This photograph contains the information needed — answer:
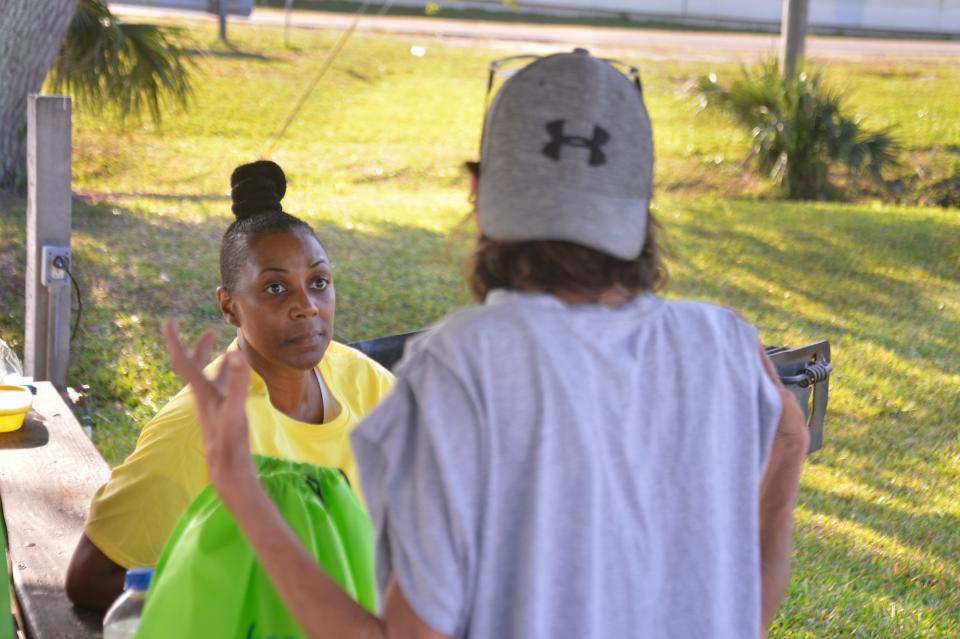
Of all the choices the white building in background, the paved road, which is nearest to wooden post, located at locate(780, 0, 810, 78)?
the paved road

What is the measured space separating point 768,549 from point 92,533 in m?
1.24

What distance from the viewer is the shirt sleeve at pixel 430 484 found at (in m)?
1.27

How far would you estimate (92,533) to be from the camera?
87.2 inches

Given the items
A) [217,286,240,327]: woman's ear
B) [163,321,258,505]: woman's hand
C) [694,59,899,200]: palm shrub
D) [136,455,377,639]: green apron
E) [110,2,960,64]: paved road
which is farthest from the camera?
[110,2,960,64]: paved road

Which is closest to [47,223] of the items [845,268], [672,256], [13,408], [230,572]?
[13,408]

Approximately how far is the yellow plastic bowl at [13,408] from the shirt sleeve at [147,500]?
43.7 inches

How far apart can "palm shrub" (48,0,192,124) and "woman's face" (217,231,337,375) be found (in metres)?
6.61

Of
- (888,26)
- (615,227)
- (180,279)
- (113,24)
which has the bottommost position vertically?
(180,279)

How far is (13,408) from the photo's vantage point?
126 inches

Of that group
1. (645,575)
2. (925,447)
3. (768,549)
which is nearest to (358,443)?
(645,575)

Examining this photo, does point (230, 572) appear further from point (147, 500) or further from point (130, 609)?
point (147, 500)

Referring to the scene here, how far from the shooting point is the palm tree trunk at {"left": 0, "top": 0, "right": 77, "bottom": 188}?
7.25 m

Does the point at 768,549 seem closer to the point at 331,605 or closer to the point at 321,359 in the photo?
the point at 331,605

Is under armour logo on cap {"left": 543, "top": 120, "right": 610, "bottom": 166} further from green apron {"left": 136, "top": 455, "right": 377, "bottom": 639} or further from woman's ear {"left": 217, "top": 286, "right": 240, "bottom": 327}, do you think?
woman's ear {"left": 217, "top": 286, "right": 240, "bottom": 327}
